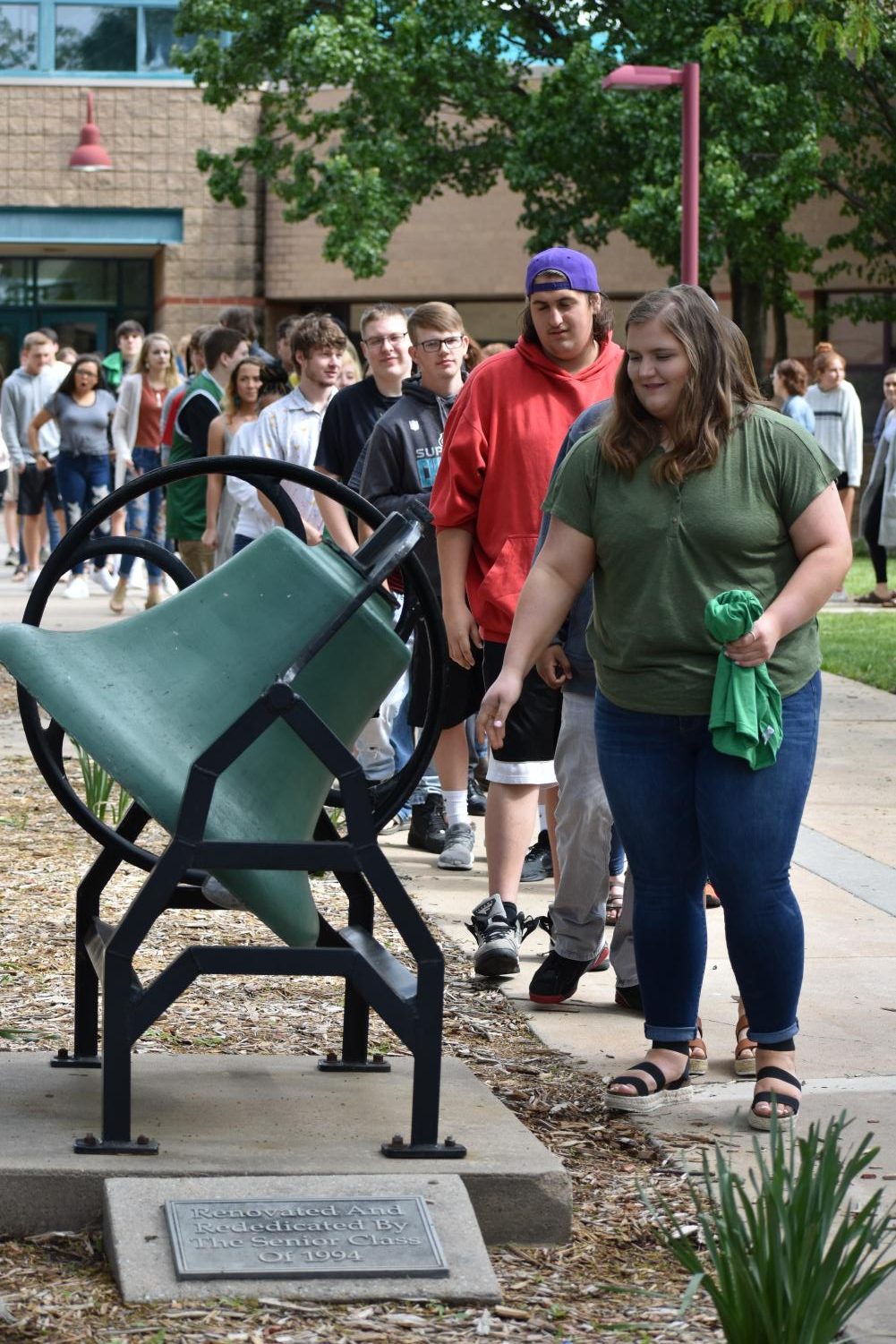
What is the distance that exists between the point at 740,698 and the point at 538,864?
304cm

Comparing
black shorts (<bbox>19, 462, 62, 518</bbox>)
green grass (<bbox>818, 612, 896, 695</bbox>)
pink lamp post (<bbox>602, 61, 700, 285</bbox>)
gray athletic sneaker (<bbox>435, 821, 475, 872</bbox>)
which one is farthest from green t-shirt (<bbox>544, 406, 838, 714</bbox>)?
black shorts (<bbox>19, 462, 62, 518</bbox>)

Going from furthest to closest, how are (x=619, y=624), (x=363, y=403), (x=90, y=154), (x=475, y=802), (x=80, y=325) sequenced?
1. (x=80, y=325)
2. (x=90, y=154)
3. (x=475, y=802)
4. (x=363, y=403)
5. (x=619, y=624)

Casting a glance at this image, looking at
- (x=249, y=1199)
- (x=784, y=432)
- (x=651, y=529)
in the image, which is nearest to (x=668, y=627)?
(x=651, y=529)

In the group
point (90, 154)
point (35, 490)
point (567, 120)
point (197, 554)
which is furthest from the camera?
point (90, 154)

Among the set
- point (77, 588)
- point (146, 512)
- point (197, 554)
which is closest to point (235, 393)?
point (197, 554)

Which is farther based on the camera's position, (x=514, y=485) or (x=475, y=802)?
(x=475, y=802)

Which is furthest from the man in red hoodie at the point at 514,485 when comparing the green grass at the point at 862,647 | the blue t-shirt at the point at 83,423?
the blue t-shirt at the point at 83,423

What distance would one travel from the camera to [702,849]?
14.5 feet

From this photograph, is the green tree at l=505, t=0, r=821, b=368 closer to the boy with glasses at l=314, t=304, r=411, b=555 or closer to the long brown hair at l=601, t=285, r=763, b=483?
the boy with glasses at l=314, t=304, r=411, b=555

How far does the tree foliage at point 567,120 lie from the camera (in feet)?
79.7

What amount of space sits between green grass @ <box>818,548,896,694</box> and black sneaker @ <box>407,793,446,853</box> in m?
4.37

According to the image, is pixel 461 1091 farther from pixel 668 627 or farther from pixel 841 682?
pixel 841 682

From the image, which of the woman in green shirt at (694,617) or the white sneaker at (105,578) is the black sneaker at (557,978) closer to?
the woman in green shirt at (694,617)

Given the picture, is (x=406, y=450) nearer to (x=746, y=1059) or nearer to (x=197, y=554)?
(x=746, y=1059)
